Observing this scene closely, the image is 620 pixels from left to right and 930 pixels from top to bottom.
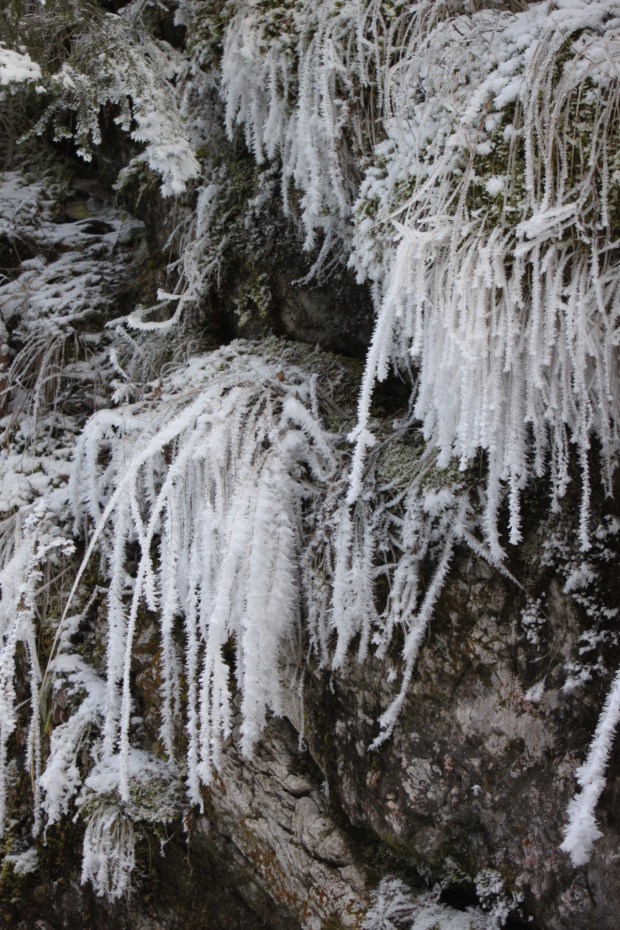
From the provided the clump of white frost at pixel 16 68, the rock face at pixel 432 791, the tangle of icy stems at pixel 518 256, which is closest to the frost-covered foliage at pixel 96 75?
the clump of white frost at pixel 16 68

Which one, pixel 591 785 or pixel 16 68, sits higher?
pixel 16 68

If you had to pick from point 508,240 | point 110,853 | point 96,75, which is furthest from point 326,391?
point 110,853

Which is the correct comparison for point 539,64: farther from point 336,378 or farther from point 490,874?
point 490,874

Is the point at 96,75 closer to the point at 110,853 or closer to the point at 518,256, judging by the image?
the point at 518,256

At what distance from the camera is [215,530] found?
150 cm

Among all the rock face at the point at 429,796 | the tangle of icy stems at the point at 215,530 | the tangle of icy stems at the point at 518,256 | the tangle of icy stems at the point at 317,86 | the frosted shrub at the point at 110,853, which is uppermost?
the tangle of icy stems at the point at 317,86

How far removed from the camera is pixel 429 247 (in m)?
1.24

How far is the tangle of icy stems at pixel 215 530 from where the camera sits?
54.0 inches

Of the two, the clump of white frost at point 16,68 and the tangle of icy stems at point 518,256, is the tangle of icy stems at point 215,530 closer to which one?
the tangle of icy stems at point 518,256

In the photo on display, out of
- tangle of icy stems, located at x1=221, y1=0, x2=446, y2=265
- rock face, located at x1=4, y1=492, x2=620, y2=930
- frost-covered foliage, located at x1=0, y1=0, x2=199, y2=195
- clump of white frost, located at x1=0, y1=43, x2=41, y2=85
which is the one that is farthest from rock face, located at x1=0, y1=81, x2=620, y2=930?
clump of white frost, located at x1=0, y1=43, x2=41, y2=85

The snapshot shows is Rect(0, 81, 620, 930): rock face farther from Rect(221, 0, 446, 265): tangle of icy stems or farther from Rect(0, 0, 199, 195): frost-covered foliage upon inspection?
Rect(0, 0, 199, 195): frost-covered foliage

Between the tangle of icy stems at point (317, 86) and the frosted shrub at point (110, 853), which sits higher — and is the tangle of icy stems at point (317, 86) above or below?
above

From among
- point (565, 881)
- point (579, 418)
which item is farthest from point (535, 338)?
point (565, 881)

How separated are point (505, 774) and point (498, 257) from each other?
3.68ft
